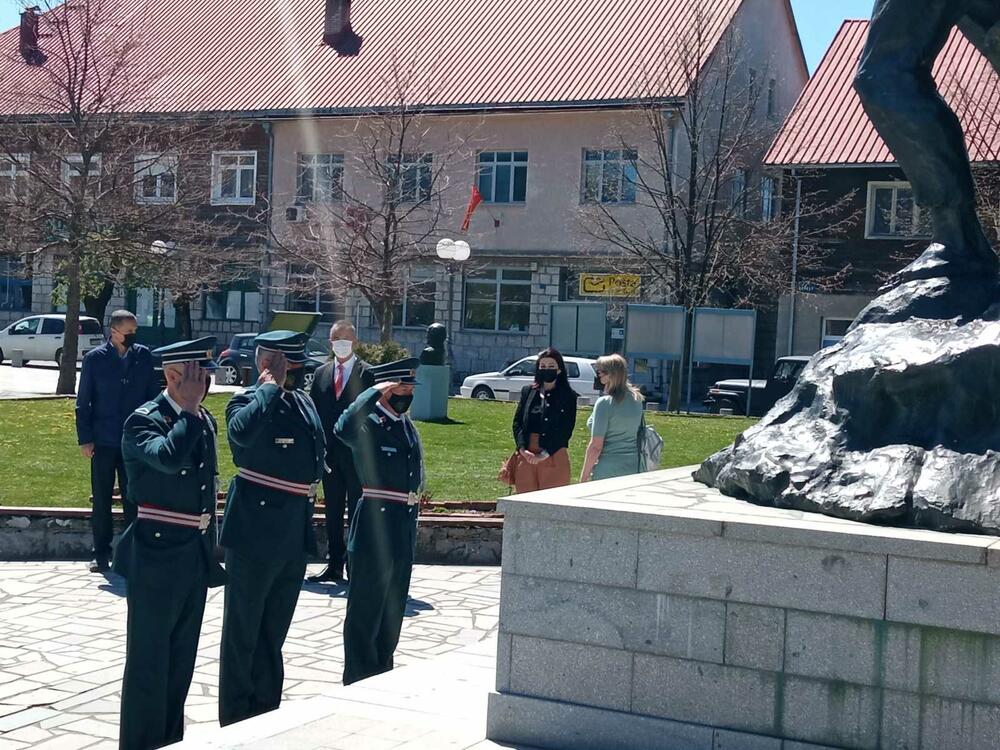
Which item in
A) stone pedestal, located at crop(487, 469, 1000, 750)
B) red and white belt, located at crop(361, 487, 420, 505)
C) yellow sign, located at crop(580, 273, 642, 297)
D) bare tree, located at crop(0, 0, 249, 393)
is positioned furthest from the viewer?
yellow sign, located at crop(580, 273, 642, 297)

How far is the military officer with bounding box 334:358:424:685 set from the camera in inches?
268

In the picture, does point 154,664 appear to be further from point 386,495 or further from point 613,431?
point 613,431

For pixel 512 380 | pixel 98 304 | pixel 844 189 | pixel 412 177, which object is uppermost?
pixel 412 177

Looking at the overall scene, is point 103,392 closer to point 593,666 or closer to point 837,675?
point 593,666

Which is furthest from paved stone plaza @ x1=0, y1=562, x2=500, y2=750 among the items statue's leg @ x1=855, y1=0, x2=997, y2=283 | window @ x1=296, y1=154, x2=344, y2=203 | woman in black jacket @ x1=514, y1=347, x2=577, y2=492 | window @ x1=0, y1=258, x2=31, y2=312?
window @ x1=0, y1=258, x2=31, y2=312

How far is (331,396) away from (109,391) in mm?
1639

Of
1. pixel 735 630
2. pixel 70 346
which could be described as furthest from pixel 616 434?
pixel 70 346

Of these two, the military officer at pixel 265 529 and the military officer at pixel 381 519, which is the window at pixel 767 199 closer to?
the military officer at pixel 381 519

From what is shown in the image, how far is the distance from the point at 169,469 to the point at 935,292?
331 centimetres

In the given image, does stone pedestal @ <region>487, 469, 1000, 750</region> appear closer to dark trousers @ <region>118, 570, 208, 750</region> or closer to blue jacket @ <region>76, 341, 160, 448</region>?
dark trousers @ <region>118, 570, 208, 750</region>

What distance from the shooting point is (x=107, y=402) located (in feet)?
32.6

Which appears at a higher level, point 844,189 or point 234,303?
point 844,189

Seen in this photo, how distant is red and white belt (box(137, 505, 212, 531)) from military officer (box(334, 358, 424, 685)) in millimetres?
1177

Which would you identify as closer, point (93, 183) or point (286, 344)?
point (286, 344)
